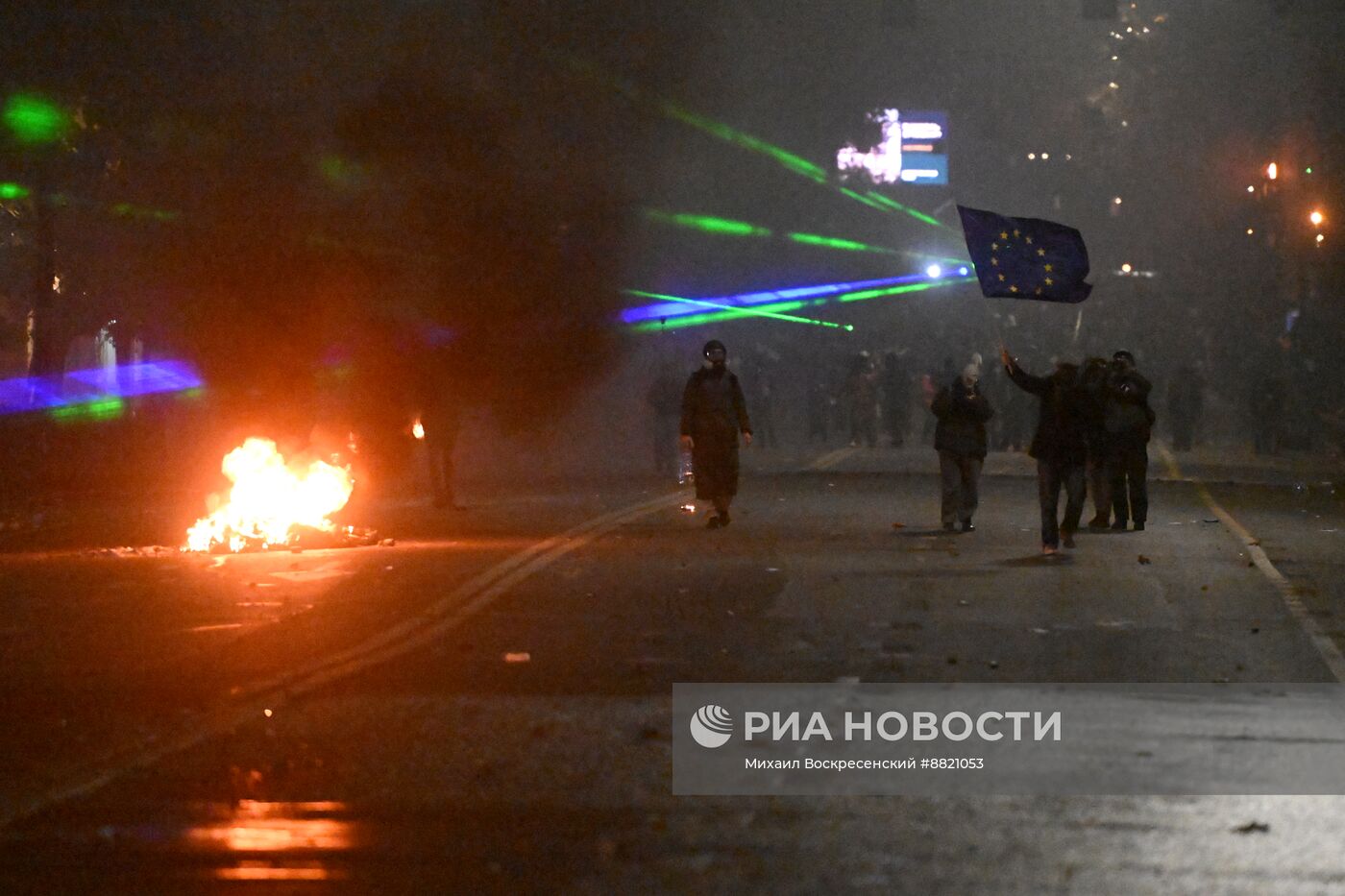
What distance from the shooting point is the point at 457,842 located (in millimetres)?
6473

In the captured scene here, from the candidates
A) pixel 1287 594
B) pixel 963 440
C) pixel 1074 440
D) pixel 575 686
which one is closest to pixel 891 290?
pixel 963 440

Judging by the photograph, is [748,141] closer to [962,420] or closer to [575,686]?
[962,420]

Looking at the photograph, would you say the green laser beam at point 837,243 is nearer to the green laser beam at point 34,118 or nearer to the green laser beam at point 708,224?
the green laser beam at point 708,224

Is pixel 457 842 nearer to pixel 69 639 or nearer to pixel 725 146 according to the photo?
pixel 69 639

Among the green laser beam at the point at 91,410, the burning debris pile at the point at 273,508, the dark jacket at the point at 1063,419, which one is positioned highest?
the green laser beam at the point at 91,410

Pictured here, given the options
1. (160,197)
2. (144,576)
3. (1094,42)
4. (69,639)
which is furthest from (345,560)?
(1094,42)

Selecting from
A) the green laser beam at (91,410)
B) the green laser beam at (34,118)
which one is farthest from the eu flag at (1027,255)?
the green laser beam at (91,410)

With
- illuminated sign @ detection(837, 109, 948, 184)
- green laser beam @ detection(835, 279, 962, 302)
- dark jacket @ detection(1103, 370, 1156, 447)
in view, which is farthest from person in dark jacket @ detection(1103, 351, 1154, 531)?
green laser beam @ detection(835, 279, 962, 302)

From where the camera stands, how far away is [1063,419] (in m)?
16.9

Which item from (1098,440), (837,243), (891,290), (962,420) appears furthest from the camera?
(891,290)

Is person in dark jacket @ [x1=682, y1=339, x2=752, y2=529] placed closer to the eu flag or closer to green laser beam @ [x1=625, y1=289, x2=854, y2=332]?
the eu flag

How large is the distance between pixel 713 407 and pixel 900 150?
4460 cm

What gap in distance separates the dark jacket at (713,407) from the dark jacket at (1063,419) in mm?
3293

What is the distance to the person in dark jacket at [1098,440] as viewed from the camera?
56.6ft
